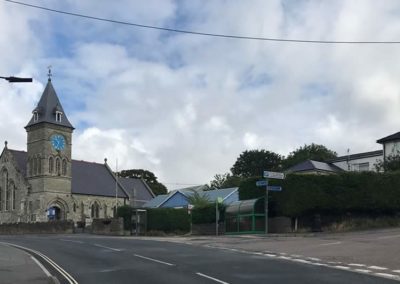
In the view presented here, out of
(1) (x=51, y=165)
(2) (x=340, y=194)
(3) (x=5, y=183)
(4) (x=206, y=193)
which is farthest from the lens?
(3) (x=5, y=183)

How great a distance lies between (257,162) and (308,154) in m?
10.8

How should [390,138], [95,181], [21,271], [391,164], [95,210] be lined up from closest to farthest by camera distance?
1. [21,271]
2. [391,164]
3. [390,138]
4. [95,210]
5. [95,181]

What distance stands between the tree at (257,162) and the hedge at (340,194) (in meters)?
65.7

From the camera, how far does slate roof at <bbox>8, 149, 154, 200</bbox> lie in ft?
322

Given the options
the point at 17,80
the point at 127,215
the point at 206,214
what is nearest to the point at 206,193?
the point at 127,215

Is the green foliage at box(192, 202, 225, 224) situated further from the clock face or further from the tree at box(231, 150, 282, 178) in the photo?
the tree at box(231, 150, 282, 178)

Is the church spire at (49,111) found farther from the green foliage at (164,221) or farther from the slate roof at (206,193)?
the green foliage at (164,221)

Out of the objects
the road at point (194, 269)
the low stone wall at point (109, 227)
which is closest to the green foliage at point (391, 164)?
the low stone wall at point (109, 227)

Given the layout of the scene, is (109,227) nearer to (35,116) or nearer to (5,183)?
(35,116)

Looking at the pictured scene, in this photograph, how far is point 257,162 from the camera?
105 metres

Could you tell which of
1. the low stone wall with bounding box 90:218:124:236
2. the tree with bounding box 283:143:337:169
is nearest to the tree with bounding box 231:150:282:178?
the tree with bounding box 283:143:337:169

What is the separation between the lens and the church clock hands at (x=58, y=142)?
92.1 meters

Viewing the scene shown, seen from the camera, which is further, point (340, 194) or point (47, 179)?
point (47, 179)

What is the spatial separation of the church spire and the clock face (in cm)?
218
